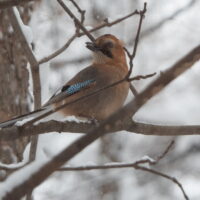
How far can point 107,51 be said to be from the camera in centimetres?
494

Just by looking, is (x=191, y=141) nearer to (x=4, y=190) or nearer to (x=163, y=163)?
(x=163, y=163)

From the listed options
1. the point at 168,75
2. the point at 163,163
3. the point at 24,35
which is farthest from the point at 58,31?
the point at 168,75

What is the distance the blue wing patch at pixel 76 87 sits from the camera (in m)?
4.26

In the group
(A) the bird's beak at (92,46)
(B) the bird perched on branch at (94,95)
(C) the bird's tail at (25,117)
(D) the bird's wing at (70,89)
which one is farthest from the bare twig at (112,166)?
(A) the bird's beak at (92,46)

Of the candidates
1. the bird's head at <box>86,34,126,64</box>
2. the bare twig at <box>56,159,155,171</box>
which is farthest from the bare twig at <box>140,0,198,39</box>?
the bare twig at <box>56,159,155,171</box>

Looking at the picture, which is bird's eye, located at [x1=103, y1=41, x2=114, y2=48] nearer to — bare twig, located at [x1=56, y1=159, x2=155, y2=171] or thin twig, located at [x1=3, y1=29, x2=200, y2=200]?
bare twig, located at [x1=56, y1=159, x2=155, y2=171]

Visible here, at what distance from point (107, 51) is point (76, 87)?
29.1 inches

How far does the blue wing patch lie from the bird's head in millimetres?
521

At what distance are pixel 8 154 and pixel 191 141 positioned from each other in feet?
18.4

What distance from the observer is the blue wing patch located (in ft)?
14.0

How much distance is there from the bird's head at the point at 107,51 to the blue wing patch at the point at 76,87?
0.52 meters

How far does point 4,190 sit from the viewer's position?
1.76 m

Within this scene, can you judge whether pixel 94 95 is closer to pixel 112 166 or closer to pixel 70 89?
pixel 70 89

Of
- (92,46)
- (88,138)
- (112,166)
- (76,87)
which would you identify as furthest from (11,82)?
(88,138)
